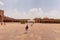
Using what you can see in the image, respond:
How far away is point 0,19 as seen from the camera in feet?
150

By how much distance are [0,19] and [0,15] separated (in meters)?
1.26

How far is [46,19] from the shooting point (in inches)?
2822

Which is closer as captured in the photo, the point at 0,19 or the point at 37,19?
the point at 0,19

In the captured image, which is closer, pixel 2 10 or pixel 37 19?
pixel 2 10

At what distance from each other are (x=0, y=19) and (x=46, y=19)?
3045 cm

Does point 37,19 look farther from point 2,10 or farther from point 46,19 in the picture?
point 2,10

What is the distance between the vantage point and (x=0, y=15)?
45.3 meters

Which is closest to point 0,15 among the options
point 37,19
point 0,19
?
point 0,19

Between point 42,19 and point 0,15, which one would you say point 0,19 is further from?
point 42,19

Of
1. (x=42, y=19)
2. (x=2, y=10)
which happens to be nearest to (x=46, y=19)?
(x=42, y=19)

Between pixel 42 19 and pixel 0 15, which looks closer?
pixel 0 15

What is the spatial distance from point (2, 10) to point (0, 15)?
2.23m

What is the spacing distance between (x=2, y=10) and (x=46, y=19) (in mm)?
29433

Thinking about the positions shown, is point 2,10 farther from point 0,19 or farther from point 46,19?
point 46,19
